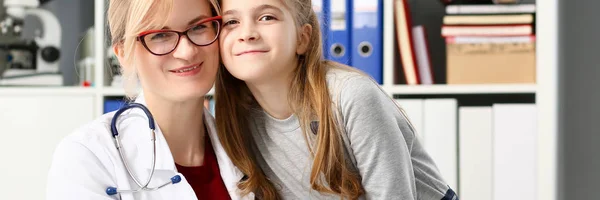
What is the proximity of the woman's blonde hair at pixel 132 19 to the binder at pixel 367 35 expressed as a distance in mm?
1182

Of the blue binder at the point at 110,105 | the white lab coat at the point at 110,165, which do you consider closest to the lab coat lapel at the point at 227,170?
the white lab coat at the point at 110,165

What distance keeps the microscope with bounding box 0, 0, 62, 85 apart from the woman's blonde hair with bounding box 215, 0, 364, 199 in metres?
1.39

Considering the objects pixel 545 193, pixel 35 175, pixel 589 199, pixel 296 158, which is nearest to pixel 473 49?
pixel 545 193

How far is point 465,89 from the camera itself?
2627mm

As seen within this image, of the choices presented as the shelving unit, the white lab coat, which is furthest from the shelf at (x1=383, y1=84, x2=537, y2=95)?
the white lab coat

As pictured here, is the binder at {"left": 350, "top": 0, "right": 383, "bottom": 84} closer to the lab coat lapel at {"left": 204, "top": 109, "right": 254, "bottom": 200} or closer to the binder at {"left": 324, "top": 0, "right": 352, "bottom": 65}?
the binder at {"left": 324, "top": 0, "right": 352, "bottom": 65}

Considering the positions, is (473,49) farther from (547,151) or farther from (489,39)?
(547,151)

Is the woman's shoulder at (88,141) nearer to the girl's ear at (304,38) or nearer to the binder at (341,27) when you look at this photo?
the girl's ear at (304,38)

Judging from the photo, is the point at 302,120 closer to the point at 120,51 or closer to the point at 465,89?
the point at 120,51

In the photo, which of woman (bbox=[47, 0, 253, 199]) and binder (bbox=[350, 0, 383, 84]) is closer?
woman (bbox=[47, 0, 253, 199])

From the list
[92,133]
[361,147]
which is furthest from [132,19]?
[361,147]

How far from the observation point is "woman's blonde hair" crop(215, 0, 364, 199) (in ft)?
4.87

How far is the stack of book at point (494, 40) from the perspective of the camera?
260 cm

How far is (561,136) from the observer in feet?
8.37
